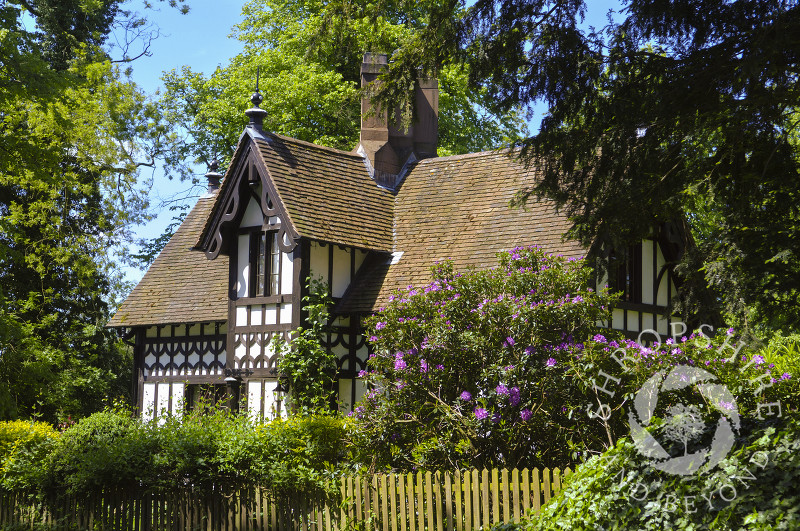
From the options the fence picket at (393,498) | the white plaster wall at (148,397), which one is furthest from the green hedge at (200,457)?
the white plaster wall at (148,397)

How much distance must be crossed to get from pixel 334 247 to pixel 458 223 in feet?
8.97

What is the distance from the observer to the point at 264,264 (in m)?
20.1

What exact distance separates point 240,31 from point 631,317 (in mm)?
23689

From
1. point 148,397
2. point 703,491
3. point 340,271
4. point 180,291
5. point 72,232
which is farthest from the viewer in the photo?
point 72,232

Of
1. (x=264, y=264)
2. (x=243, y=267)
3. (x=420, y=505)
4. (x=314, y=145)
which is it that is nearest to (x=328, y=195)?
(x=314, y=145)

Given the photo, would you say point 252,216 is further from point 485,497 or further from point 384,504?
point 485,497

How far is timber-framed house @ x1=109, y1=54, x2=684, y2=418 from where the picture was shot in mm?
19266

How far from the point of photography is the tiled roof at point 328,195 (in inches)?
778

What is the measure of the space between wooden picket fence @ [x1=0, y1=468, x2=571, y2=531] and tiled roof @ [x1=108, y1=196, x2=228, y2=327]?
8.33 m

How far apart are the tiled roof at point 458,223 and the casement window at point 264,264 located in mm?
1575

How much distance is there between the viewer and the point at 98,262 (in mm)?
32188

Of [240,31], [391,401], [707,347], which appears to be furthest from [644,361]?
[240,31]

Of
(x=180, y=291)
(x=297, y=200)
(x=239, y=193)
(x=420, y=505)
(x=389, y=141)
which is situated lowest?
(x=420, y=505)

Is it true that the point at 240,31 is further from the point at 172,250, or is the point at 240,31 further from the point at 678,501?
the point at 678,501
